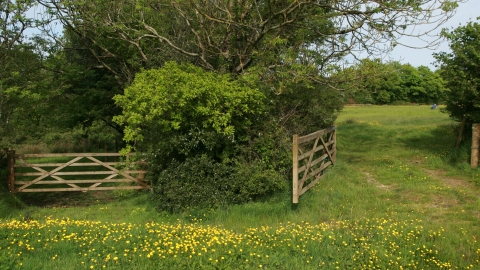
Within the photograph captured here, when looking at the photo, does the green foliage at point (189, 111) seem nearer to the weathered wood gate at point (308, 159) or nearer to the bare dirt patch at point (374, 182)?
the weathered wood gate at point (308, 159)

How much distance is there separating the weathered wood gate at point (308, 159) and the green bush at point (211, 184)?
2.24 ft

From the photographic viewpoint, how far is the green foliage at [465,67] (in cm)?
1198

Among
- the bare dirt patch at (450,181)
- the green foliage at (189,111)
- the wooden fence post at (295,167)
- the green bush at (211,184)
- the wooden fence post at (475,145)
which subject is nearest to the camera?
the wooden fence post at (295,167)

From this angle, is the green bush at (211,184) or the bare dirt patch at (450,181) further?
the bare dirt patch at (450,181)

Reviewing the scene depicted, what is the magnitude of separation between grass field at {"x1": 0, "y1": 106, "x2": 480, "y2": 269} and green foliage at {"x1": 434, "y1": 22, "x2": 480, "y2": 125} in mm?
1490

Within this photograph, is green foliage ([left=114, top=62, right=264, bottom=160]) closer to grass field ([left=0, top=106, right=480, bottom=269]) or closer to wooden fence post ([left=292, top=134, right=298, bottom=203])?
wooden fence post ([left=292, top=134, right=298, bottom=203])

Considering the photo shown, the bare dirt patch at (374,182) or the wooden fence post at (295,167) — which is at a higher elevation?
the wooden fence post at (295,167)

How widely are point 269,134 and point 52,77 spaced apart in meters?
8.25

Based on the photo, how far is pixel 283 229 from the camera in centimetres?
708

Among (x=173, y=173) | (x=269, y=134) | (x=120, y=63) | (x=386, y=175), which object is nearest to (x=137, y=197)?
(x=173, y=173)

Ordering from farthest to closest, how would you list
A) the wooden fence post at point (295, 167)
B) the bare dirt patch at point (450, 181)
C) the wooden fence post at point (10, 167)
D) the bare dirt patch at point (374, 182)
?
the wooden fence post at point (10, 167), the bare dirt patch at point (374, 182), the bare dirt patch at point (450, 181), the wooden fence post at point (295, 167)

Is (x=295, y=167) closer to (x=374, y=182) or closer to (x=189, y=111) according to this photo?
(x=189, y=111)

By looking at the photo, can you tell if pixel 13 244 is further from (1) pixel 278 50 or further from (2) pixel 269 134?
(1) pixel 278 50

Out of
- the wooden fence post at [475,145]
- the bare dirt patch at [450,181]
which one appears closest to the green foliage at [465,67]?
the wooden fence post at [475,145]
